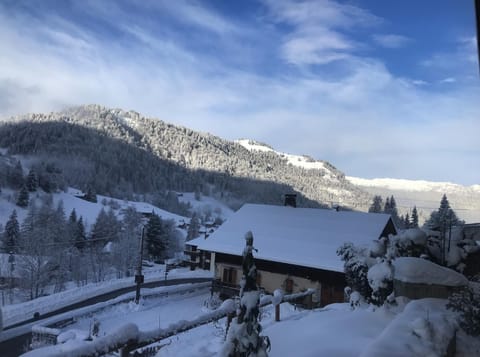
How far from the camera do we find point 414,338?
3668 millimetres

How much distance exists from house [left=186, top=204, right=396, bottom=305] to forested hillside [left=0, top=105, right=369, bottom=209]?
84.2m

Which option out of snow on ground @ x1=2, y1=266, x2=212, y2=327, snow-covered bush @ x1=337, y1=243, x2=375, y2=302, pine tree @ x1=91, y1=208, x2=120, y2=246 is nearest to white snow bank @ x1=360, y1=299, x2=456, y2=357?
snow-covered bush @ x1=337, y1=243, x2=375, y2=302

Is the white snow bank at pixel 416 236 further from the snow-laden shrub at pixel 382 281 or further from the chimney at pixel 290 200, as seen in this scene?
the chimney at pixel 290 200

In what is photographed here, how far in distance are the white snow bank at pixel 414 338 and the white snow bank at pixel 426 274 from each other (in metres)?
1.39

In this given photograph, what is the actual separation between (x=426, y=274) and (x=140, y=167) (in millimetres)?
147698

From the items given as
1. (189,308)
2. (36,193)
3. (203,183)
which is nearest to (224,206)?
(203,183)

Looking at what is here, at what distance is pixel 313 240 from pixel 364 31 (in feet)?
32.6

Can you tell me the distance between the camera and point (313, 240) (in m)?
17.3

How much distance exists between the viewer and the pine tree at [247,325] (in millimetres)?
A: 3029

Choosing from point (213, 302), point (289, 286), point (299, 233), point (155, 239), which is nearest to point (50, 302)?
point (213, 302)

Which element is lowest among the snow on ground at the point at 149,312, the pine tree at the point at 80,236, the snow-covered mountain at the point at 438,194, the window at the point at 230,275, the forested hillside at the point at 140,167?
the pine tree at the point at 80,236

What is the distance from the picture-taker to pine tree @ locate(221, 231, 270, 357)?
3029 mm

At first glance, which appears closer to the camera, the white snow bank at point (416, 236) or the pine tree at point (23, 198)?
the white snow bank at point (416, 236)

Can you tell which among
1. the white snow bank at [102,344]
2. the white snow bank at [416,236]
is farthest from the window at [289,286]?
the white snow bank at [102,344]
